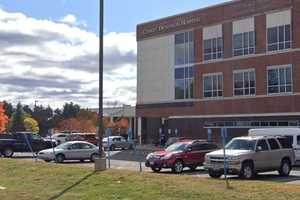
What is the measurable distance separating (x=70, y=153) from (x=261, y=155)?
1674 centimetres

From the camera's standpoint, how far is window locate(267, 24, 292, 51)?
180ft

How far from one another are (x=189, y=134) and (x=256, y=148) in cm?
4192

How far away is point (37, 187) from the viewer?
19.0 m

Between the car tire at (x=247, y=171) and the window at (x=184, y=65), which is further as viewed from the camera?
the window at (x=184, y=65)

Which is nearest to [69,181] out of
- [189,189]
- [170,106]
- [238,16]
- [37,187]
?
[37,187]

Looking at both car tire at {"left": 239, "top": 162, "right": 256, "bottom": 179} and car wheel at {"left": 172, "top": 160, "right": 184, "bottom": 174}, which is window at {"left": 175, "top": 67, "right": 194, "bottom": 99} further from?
car tire at {"left": 239, "top": 162, "right": 256, "bottom": 179}

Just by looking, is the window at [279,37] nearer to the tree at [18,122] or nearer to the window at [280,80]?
the window at [280,80]

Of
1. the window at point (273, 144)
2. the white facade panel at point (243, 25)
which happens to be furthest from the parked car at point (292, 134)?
the white facade panel at point (243, 25)

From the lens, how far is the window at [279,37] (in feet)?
180

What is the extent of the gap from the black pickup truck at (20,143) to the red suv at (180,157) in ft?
51.5

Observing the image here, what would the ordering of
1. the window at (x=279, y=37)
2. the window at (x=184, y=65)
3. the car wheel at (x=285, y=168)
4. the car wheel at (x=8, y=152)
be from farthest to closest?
the window at (x=184, y=65) < the window at (x=279, y=37) < the car wheel at (x=8, y=152) < the car wheel at (x=285, y=168)

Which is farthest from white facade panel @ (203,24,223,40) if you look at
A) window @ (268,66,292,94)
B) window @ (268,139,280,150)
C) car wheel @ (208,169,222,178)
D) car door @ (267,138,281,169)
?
car wheel @ (208,169,222,178)

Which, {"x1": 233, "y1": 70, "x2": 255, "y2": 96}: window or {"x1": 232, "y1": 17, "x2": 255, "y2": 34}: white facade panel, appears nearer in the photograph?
{"x1": 233, "y1": 70, "x2": 255, "y2": 96}: window

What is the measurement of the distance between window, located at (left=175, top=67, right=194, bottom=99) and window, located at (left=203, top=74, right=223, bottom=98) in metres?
2.31
